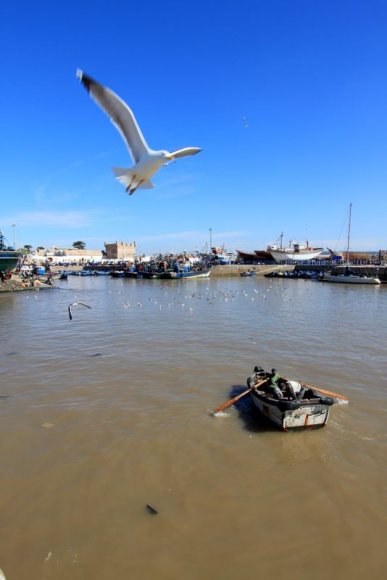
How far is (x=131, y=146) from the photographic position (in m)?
7.22

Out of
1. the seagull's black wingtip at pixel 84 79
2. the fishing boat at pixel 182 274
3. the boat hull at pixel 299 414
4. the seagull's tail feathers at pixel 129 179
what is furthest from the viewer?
the fishing boat at pixel 182 274

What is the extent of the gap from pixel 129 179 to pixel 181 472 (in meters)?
5.87

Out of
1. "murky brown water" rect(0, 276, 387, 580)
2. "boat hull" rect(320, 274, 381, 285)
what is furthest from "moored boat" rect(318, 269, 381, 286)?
"murky brown water" rect(0, 276, 387, 580)

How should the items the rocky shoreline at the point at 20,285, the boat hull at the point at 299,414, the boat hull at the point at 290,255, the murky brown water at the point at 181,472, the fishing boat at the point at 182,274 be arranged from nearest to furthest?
the murky brown water at the point at 181,472 < the boat hull at the point at 299,414 < the rocky shoreline at the point at 20,285 < the fishing boat at the point at 182,274 < the boat hull at the point at 290,255

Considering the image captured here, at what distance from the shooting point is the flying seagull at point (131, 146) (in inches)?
256

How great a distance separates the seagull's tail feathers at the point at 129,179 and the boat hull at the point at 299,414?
5756 mm

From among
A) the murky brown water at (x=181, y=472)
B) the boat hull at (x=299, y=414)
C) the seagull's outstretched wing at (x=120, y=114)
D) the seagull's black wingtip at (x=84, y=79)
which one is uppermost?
the seagull's black wingtip at (x=84, y=79)

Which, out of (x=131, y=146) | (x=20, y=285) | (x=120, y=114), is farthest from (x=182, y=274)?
(x=120, y=114)

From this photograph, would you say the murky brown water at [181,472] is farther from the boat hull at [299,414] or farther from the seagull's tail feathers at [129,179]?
the seagull's tail feathers at [129,179]

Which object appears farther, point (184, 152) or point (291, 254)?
point (291, 254)

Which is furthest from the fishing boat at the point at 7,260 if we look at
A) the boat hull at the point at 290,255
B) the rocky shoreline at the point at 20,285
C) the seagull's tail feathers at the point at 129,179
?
the boat hull at the point at 290,255

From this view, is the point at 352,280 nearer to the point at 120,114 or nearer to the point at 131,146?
the point at 131,146

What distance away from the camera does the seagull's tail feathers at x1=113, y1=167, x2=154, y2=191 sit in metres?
7.37

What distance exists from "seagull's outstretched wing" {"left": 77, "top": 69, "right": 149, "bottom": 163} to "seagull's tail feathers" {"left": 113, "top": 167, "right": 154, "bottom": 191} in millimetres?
284
